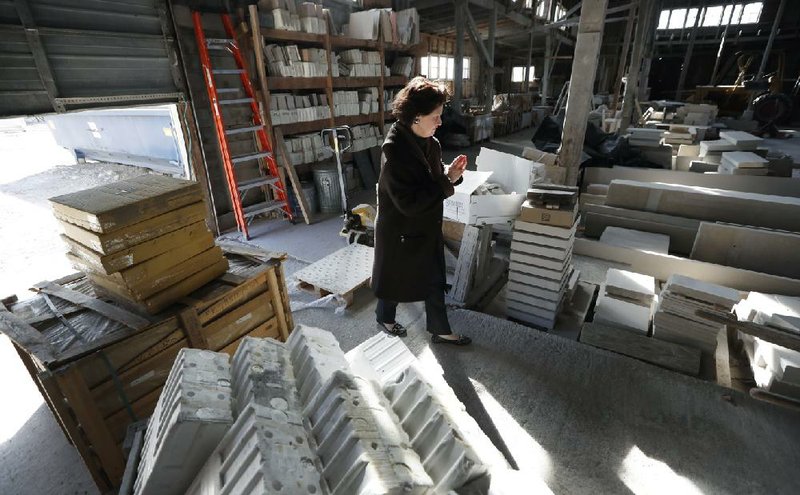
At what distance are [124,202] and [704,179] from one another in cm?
768

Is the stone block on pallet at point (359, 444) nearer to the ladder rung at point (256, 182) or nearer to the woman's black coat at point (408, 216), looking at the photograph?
the woman's black coat at point (408, 216)

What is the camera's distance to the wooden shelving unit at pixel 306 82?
18.8ft

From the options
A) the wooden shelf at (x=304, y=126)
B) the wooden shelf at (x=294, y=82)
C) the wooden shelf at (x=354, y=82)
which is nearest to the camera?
the wooden shelf at (x=294, y=82)

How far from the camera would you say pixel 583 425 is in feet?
8.10

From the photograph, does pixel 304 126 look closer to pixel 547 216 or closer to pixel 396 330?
pixel 396 330

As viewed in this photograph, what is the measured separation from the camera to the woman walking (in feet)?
8.14

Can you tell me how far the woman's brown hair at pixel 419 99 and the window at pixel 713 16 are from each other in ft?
82.6

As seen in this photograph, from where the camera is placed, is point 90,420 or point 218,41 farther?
point 218,41

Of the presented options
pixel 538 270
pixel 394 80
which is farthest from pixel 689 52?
pixel 538 270

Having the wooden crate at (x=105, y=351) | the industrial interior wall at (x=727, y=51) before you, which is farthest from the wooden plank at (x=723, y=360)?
the industrial interior wall at (x=727, y=51)

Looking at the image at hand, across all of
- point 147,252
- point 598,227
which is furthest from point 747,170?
point 147,252

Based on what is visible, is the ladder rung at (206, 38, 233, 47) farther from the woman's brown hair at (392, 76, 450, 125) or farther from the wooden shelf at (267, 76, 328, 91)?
the woman's brown hair at (392, 76, 450, 125)

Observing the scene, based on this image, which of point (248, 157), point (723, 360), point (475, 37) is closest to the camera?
point (723, 360)

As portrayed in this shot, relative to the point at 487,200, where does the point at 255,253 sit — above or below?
below
